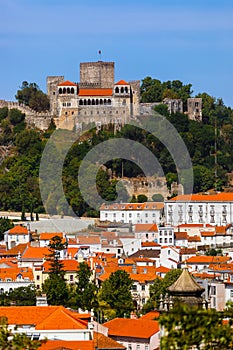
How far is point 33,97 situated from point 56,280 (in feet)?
171

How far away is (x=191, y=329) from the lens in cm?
1750

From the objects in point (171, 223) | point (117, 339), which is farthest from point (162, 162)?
point (117, 339)

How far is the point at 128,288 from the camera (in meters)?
55.0

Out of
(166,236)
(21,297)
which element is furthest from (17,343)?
(166,236)

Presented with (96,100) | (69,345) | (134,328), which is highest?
(96,100)

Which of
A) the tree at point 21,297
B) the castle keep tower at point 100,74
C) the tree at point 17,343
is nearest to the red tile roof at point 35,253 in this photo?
the tree at point 21,297

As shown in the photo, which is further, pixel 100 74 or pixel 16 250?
pixel 100 74

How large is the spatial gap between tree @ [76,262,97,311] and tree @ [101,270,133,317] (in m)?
Answer: 0.51

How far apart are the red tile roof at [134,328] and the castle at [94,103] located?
5739 centimetres

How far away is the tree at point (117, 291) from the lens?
172 feet

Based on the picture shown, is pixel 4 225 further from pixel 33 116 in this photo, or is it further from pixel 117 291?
pixel 117 291

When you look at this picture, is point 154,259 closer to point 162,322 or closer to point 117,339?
point 117,339

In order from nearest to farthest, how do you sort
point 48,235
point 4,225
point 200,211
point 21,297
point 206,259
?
point 21,297 → point 206,259 → point 48,235 → point 4,225 → point 200,211

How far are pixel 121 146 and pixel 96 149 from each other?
1.84 metres
